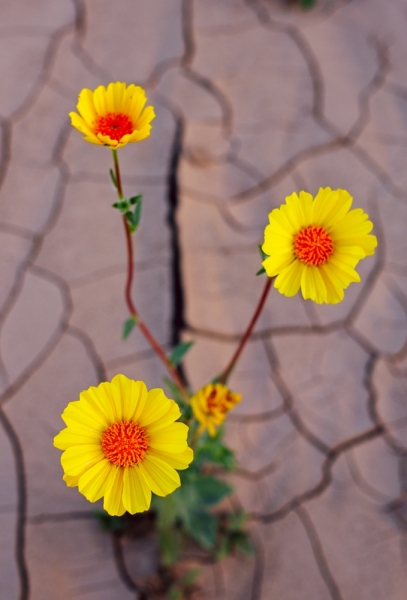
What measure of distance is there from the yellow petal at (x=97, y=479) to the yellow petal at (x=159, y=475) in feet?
0.16

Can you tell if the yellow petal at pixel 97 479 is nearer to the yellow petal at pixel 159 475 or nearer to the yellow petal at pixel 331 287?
the yellow petal at pixel 159 475

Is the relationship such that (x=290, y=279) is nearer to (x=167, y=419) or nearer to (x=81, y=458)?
(x=167, y=419)

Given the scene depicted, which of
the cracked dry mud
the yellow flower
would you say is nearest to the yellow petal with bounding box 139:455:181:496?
the yellow flower

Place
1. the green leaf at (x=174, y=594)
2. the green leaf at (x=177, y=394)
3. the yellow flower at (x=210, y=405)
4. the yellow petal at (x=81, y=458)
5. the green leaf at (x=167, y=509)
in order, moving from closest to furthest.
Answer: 1. the yellow petal at (x=81, y=458)
2. the yellow flower at (x=210, y=405)
3. the green leaf at (x=177, y=394)
4. the green leaf at (x=167, y=509)
5. the green leaf at (x=174, y=594)

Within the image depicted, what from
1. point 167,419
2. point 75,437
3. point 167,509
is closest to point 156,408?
point 167,419

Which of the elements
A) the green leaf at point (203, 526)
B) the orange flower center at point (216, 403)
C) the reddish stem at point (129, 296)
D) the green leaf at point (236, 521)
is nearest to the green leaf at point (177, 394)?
the reddish stem at point (129, 296)

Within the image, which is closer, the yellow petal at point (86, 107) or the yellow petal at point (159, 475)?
the yellow petal at point (159, 475)

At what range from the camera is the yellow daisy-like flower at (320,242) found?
847mm

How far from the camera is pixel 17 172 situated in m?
1.97

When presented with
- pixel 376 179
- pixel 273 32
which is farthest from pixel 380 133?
pixel 273 32

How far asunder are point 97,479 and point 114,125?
565mm

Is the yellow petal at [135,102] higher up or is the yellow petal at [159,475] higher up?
the yellow petal at [135,102]

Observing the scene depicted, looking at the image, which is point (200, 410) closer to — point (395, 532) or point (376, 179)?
point (395, 532)

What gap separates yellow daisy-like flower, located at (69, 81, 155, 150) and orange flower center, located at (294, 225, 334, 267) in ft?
1.01
